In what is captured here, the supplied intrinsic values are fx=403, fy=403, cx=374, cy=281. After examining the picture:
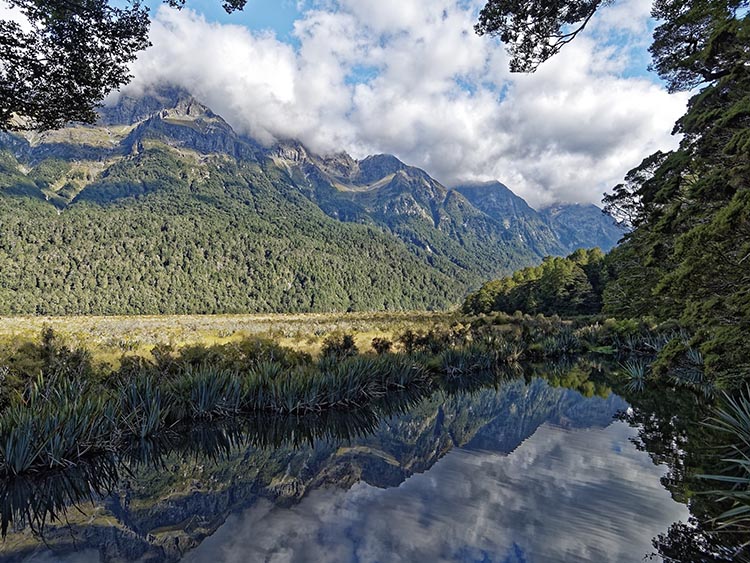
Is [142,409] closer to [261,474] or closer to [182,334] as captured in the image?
[261,474]

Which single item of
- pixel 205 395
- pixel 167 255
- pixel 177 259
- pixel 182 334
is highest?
pixel 167 255

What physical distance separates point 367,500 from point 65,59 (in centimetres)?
961

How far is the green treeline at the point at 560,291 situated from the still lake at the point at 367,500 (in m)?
41.7

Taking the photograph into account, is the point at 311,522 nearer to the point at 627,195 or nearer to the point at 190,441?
the point at 190,441

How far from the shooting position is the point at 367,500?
18.7 feet

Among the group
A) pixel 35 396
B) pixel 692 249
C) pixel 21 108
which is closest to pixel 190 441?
pixel 35 396

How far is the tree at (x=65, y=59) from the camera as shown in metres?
7.26

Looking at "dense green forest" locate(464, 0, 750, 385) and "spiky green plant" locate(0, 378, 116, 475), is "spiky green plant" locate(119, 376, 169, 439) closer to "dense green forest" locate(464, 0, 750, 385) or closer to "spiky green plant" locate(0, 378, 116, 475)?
"spiky green plant" locate(0, 378, 116, 475)

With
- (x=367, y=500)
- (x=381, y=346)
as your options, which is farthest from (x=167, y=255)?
(x=367, y=500)

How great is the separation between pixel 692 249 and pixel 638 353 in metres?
21.4

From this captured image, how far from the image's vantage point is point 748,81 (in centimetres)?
772

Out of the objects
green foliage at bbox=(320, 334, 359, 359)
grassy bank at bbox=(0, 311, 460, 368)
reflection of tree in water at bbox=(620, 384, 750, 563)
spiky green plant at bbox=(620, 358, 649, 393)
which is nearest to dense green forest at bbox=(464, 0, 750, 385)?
reflection of tree in water at bbox=(620, 384, 750, 563)

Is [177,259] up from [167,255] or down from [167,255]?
down

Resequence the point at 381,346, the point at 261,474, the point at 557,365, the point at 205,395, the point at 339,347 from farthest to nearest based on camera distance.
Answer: the point at 557,365 < the point at 381,346 < the point at 339,347 < the point at 205,395 < the point at 261,474
